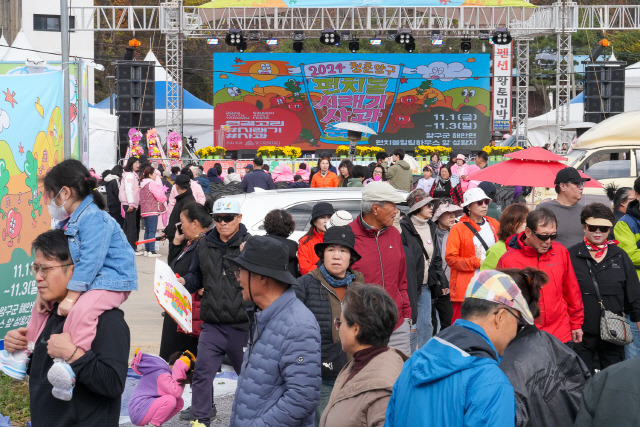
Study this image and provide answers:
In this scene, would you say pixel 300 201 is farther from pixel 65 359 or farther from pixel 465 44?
pixel 465 44

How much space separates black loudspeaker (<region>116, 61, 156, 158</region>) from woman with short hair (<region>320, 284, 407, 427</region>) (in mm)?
25921

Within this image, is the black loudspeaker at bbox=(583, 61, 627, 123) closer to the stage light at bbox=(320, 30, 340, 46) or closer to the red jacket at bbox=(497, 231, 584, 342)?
the stage light at bbox=(320, 30, 340, 46)

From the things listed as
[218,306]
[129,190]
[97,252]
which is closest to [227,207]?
[218,306]

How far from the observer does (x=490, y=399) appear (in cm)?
270

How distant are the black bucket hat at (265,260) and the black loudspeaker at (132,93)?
2545 centimetres

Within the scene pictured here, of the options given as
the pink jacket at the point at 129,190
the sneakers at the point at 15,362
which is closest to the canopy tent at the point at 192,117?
the pink jacket at the point at 129,190

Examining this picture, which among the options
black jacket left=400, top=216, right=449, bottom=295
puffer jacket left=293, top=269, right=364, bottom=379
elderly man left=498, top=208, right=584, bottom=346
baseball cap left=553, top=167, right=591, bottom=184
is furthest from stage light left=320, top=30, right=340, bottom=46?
puffer jacket left=293, top=269, right=364, bottom=379

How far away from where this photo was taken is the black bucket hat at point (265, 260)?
368cm

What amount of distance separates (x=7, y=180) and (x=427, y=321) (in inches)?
156

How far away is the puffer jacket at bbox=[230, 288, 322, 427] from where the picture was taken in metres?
3.51

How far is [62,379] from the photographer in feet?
11.5

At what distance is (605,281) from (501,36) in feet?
79.4

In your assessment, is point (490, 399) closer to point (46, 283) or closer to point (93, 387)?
point (93, 387)

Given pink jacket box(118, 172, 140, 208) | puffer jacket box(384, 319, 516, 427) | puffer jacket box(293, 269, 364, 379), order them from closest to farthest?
1. puffer jacket box(384, 319, 516, 427)
2. puffer jacket box(293, 269, 364, 379)
3. pink jacket box(118, 172, 140, 208)
